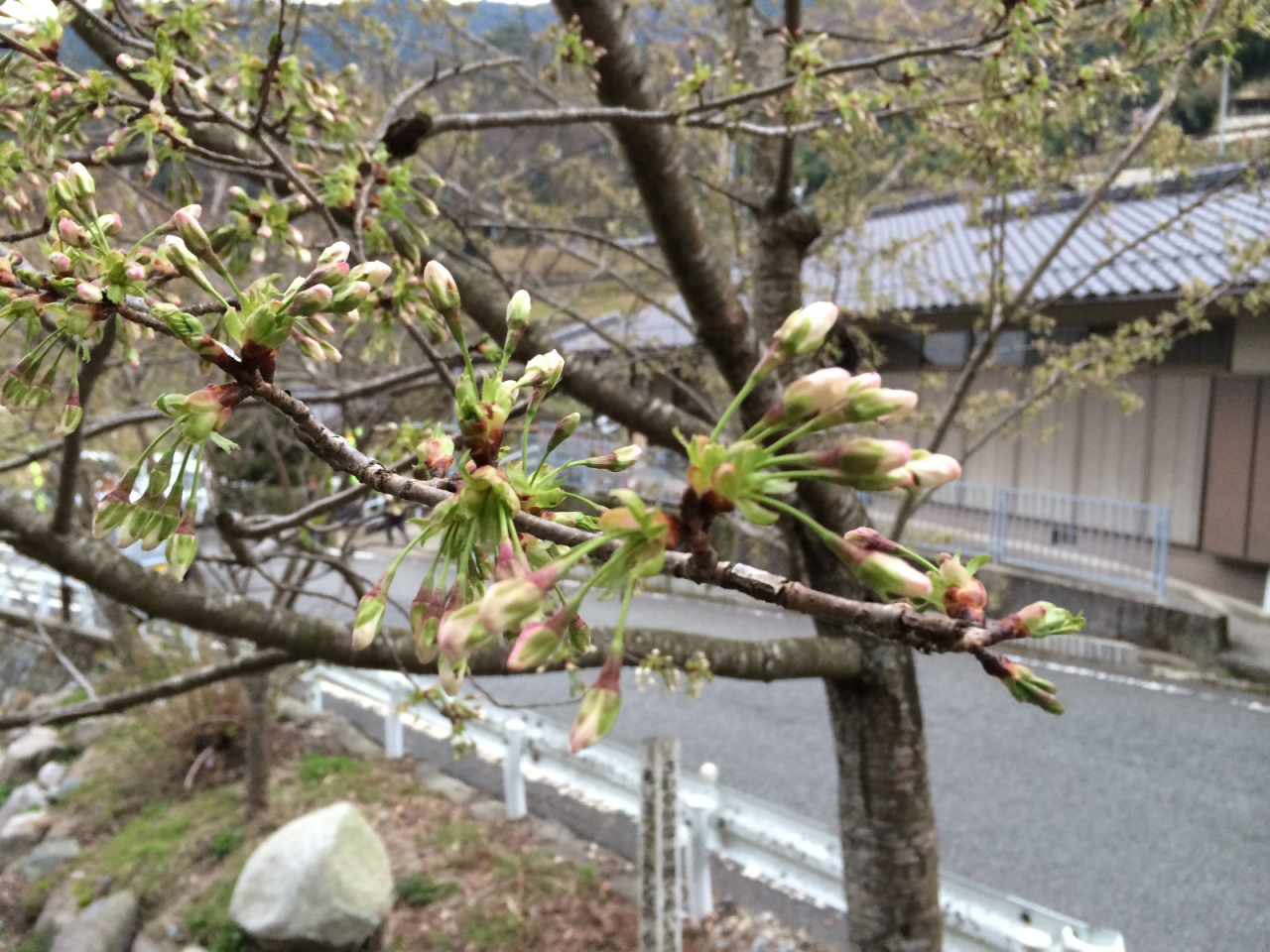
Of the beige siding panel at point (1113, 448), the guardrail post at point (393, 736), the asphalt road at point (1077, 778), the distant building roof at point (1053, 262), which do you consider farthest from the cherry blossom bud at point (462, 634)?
the beige siding panel at point (1113, 448)

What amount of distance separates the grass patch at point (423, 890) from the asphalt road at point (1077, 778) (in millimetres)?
1807

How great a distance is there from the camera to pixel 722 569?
0.71m

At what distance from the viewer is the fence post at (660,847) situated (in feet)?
11.9

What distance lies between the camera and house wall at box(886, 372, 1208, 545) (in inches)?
381

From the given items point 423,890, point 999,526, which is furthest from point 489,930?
point 999,526

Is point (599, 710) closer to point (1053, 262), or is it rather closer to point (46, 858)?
point (46, 858)

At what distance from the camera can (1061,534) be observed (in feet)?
34.9

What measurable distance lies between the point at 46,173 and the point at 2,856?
668 cm

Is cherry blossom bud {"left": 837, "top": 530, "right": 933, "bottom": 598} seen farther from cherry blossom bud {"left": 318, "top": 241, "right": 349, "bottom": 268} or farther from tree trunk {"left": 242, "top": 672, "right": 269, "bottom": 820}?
tree trunk {"left": 242, "top": 672, "right": 269, "bottom": 820}

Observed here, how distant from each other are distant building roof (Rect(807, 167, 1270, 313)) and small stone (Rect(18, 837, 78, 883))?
710cm

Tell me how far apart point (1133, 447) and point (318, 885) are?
1021 cm

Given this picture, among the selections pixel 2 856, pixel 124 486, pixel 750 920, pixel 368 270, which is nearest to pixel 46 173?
pixel 124 486

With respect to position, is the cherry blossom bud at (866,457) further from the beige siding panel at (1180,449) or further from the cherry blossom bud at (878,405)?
the beige siding panel at (1180,449)

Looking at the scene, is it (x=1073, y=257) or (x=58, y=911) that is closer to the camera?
(x=58, y=911)
